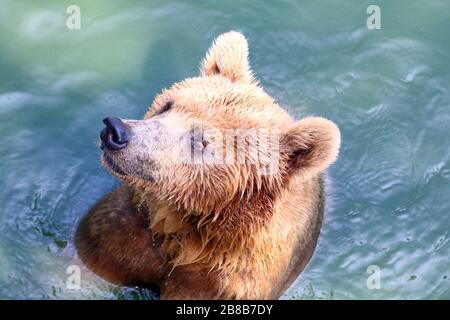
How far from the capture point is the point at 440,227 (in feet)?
27.5

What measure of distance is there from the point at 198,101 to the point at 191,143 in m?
0.35

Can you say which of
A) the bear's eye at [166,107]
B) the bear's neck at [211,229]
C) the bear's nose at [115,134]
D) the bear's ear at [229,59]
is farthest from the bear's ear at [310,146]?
the bear's nose at [115,134]

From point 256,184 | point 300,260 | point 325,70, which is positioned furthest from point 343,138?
point 256,184

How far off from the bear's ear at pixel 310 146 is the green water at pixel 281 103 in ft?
7.01

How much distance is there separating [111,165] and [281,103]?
3275 mm

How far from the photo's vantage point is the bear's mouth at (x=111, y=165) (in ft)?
18.8

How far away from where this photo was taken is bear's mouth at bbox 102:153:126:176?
5.74 m
